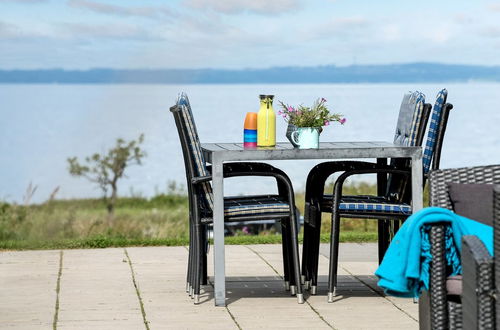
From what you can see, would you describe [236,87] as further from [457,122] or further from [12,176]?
[12,176]

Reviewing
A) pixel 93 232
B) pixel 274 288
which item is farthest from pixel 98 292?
pixel 93 232

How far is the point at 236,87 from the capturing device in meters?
110

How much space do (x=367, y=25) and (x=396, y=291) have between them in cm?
4933

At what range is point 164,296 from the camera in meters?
5.33

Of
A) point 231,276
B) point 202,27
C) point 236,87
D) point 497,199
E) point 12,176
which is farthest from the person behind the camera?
point 236,87

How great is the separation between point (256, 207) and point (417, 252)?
1.52 m

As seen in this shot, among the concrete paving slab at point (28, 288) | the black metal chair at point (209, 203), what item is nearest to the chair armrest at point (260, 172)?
the black metal chair at point (209, 203)

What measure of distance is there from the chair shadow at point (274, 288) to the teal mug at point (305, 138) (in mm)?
780

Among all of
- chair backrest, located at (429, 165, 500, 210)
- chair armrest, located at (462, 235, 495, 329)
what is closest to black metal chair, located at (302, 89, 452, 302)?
chair backrest, located at (429, 165, 500, 210)

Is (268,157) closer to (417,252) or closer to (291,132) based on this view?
(291,132)

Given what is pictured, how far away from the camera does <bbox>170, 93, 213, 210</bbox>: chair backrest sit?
200 inches

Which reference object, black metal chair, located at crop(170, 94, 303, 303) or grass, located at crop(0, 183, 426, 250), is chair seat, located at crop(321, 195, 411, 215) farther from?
grass, located at crop(0, 183, 426, 250)

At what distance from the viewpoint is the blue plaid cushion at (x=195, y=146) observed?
5090 mm

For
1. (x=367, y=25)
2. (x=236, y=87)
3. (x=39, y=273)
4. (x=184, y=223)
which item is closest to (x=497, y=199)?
(x=39, y=273)
